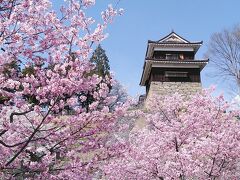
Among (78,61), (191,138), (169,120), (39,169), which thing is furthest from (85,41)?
(169,120)

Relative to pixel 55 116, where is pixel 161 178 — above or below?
below

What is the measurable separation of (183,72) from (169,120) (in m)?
21.9

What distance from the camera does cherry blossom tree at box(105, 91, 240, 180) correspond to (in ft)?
24.1

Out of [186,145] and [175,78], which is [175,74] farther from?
[186,145]

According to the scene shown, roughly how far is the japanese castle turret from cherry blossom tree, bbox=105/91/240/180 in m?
20.3

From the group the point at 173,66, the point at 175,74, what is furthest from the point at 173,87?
the point at 173,66

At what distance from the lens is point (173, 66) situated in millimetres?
30359

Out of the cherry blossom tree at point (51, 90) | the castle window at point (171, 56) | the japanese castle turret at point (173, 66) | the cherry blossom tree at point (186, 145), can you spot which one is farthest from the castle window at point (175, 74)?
the cherry blossom tree at point (51, 90)

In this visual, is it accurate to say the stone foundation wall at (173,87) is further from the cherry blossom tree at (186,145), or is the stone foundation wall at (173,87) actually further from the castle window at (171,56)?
the cherry blossom tree at (186,145)

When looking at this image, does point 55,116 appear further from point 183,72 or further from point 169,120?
point 183,72

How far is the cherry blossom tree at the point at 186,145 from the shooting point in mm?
7355

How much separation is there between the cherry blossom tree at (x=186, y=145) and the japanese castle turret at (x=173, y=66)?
20274 mm

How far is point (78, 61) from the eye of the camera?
505 cm

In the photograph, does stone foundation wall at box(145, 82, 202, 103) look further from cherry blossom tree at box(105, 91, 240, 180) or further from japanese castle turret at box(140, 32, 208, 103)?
cherry blossom tree at box(105, 91, 240, 180)
